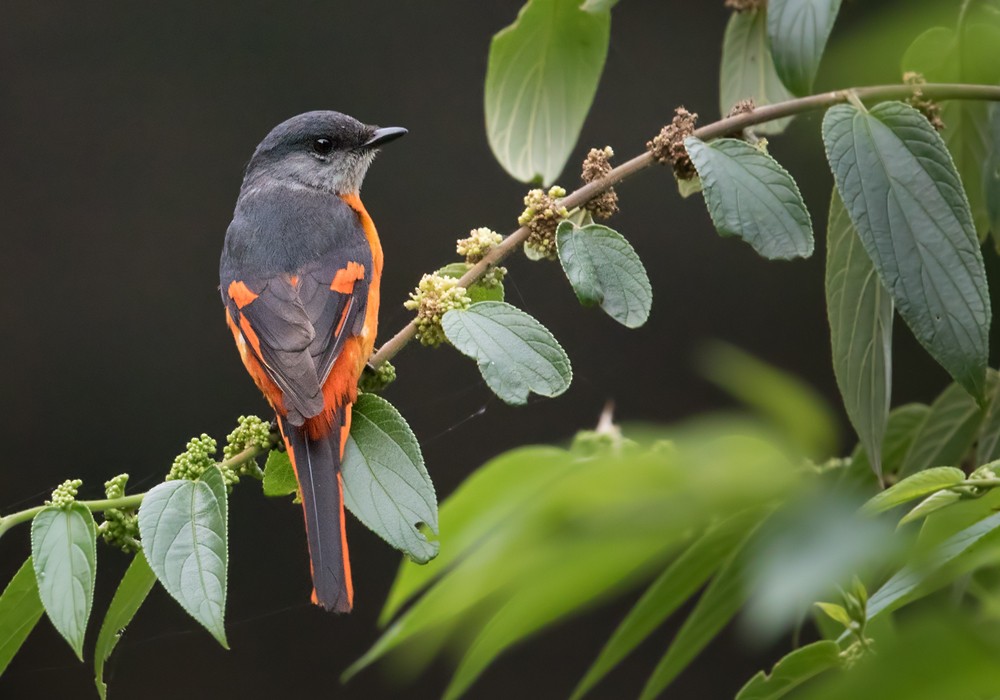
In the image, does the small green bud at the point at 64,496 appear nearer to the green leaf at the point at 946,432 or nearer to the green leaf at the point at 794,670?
the green leaf at the point at 794,670

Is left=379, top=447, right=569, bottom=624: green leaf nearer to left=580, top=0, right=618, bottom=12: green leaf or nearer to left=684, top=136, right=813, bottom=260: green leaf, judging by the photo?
left=684, top=136, right=813, bottom=260: green leaf

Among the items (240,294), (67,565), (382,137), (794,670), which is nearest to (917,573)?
(794,670)

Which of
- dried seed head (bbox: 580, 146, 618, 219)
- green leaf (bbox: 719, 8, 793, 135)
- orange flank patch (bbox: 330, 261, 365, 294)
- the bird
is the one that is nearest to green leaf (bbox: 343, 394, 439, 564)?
the bird

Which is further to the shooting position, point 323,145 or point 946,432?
point 323,145

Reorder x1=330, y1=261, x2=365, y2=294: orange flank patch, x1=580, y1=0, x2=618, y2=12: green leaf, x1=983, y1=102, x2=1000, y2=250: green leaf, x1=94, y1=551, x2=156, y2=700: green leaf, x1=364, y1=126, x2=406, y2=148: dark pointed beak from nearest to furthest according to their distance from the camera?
x1=94, y1=551, x2=156, y2=700: green leaf
x1=983, y1=102, x2=1000, y2=250: green leaf
x1=580, y1=0, x2=618, y2=12: green leaf
x1=330, y1=261, x2=365, y2=294: orange flank patch
x1=364, y1=126, x2=406, y2=148: dark pointed beak

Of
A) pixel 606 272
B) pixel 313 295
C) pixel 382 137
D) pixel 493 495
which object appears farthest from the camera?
pixel 382 137

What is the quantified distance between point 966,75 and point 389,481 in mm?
990

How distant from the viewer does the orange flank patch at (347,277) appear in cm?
204

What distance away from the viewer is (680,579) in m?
1.16

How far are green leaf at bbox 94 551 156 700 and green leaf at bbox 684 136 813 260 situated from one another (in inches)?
30.5

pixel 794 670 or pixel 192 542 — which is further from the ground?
pixel 192 542

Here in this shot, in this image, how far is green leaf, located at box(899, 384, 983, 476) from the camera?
1.62m

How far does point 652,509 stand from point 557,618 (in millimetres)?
249

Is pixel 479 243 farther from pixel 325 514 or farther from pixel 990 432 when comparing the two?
pixel 990 432
